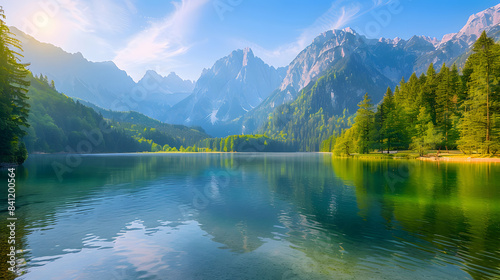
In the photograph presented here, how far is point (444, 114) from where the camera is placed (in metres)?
106

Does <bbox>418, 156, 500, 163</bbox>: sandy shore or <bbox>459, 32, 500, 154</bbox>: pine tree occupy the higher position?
<bbox>459, 32, 500, 154</bbox>: pine tree

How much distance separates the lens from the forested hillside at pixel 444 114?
268ft

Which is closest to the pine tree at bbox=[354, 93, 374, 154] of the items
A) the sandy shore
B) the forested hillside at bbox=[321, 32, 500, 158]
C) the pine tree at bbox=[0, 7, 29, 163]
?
the forested hillside at bbox=[321, 32, 500, 158]

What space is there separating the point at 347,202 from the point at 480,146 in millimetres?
81899

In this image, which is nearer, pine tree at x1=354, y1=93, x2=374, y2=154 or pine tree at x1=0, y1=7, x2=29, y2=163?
pine tree at x1=0, y1=7, x2=29, y2=163

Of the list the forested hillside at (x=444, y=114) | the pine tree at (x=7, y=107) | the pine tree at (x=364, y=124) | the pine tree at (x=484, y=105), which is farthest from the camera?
the pine tree at (x=364, y=124)

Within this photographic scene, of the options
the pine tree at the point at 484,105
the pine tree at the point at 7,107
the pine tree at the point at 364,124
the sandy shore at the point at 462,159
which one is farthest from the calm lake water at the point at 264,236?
the pine tree at the point at 364,124

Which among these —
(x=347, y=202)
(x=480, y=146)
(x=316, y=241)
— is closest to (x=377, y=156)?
(x=480, y=146)

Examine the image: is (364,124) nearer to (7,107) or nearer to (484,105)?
(484,105)

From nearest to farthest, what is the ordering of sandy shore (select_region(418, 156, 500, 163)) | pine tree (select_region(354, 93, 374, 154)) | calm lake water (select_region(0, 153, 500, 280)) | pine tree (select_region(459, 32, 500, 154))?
calm lake water (select_region(0, 153, 500, 280)) < sandy shore (select_region(418, 156, 500, 163)) < pine tree (select_region(459, 32, 500, 154)) < pine tree (select_region(354, 93, 374, 154))

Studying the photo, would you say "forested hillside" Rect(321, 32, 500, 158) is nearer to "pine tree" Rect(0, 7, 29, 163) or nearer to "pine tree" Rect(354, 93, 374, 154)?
"pine tree" Rect(354, 93, 374, 154)

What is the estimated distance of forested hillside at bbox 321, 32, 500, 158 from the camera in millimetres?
81688

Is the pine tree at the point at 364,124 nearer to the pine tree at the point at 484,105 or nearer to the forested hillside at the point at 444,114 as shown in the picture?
the forested hillside at the point at 444,114

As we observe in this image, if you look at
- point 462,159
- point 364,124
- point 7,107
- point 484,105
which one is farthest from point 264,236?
point 364,124
